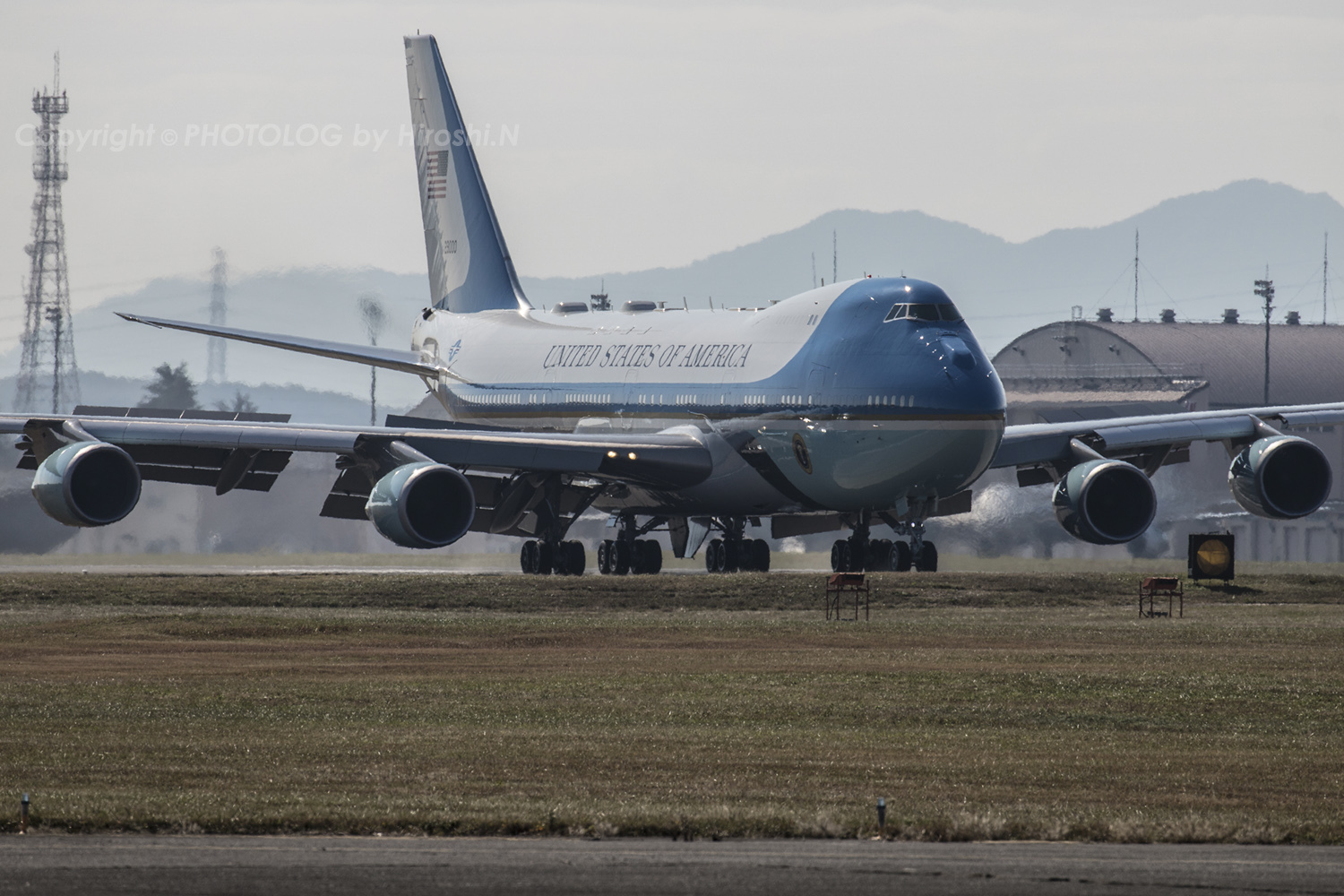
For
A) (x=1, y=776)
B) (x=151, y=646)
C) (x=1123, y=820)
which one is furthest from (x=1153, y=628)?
(x=1, y=776)

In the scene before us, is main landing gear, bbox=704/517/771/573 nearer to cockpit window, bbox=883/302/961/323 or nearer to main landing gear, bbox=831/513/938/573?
main landing gear, bbox=831/513/938/573

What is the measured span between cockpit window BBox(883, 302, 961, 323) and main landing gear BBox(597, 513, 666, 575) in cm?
1082

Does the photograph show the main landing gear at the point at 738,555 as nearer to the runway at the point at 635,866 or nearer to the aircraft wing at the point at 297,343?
the aircraft wing at the point at 297,343

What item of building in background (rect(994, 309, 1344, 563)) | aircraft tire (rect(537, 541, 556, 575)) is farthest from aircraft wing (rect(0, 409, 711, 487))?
building in background (rect(994, 309, 1344, 563))

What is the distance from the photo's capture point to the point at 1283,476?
46.2m

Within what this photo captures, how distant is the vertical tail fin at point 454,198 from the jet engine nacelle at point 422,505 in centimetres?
1698

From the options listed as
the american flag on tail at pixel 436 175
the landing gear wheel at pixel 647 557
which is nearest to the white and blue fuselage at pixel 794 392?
the landing gear wheel at pixel 647 557

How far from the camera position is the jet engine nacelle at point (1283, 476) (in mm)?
45781

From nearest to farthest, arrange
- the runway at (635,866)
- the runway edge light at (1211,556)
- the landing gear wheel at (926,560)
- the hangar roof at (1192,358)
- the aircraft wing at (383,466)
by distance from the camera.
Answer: the runway at (635,866) → the aircraft wing at (383,466) → the landing gear wheel at (926,560) → the runway edge light at (1211,556) → the hangar roof at (1192,358)

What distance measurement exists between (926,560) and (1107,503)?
15.2 ft

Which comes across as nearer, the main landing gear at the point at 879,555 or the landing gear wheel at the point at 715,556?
the main landing gear at the point at 879,555

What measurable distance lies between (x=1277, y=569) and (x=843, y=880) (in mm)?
45477

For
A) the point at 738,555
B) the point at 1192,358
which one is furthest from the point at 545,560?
the point at 1192,358

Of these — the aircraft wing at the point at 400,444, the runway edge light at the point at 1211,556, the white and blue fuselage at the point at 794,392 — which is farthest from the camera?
the runway edge light at the point at 1211,556
